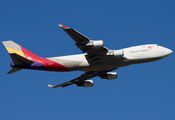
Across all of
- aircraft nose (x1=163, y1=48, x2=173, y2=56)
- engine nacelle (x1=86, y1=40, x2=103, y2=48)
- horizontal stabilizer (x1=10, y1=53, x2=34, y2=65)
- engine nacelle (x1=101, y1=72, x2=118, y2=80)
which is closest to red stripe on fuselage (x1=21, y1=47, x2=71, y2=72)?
horizontal stabilizer (x1=10, y1=53, x2=34, y2=65)

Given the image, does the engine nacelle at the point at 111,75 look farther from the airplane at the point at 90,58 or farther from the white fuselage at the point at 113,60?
the white fuselage at the point at 113,60

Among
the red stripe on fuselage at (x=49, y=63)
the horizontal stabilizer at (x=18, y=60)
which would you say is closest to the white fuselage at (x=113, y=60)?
the red stripe on fuselage at (x=49, y=63)

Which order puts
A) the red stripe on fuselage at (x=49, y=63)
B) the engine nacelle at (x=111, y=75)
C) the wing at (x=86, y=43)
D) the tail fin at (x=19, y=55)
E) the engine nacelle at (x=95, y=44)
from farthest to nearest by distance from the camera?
the engine nacelle at (x=111, y=75) → the red stripe on fuselage at (x=49, y=63) → the tail fin at (x=19, y=55) → the engine nacelle at (x=95, y=44) → the wing at (x=86, y=43)

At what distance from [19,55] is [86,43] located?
11554 mm

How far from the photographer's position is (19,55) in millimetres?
42719

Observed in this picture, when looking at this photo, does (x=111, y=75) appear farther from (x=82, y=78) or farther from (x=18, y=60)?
(x=18, y=60)

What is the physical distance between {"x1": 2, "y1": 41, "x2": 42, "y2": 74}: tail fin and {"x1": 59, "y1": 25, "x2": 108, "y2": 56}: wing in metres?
9.53

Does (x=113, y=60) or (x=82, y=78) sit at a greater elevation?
(x=113, y=60)

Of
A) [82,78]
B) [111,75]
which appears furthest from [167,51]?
[82,78]

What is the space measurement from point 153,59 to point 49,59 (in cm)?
1824

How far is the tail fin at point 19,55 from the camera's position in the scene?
140 ft

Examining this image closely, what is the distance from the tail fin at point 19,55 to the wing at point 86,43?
9528mm

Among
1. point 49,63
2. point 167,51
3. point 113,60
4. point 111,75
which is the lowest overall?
point 111,75

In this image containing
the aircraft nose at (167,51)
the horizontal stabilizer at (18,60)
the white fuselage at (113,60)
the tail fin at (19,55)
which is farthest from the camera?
the aircraft nose at (167,51)
